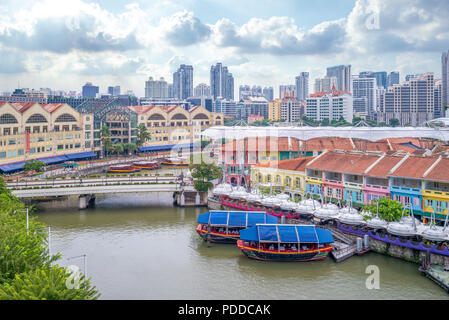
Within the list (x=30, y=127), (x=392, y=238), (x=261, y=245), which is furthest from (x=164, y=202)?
(x=30, y=127)

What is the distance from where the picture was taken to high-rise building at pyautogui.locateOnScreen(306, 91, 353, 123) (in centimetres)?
10181

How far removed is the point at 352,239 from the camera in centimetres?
2153

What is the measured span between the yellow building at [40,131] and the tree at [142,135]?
21.2 ft

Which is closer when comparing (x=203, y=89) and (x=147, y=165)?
(x=147, y=165)

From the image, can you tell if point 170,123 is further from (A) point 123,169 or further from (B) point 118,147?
(A) point 123,169

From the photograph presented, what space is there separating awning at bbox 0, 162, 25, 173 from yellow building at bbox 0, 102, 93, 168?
879mm

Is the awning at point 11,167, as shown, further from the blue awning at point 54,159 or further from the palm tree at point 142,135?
the palm tree at point 142,135

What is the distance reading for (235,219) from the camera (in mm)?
22375

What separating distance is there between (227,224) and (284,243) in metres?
3.40

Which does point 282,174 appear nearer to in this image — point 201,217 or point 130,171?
point 201,217

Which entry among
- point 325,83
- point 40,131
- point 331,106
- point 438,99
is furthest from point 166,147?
point 325,83

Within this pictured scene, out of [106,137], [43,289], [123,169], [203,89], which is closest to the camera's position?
[43,289]

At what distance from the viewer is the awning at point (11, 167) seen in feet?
128
